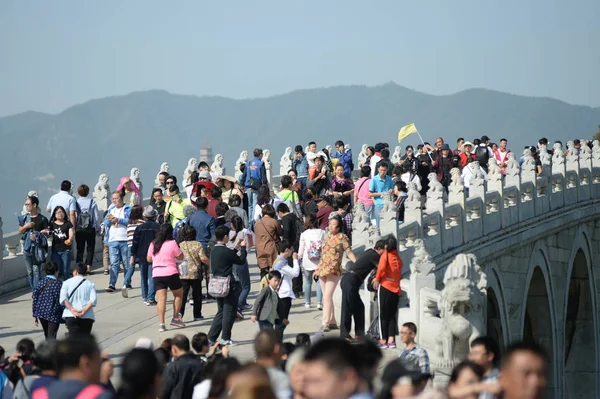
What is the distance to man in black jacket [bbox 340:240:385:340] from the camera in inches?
595

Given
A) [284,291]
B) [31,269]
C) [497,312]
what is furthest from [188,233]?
[497,312]

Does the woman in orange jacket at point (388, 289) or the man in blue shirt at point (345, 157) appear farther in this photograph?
the man in blue shirt at point (345, 157)

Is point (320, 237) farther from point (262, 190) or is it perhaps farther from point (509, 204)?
point (509, 204)

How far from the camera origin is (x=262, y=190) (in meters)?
20.5

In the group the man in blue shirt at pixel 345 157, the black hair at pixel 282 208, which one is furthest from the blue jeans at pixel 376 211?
the man in blue shirt at pixel 345 157

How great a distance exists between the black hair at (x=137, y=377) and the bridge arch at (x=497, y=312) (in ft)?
62.6

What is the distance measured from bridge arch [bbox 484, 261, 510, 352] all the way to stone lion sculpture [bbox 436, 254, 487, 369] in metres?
11.6

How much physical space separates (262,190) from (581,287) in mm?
18145

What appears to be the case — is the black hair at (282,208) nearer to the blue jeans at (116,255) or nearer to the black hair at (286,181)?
the black hair at (286,181)

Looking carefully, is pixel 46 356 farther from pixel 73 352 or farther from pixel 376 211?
pixel 376 211

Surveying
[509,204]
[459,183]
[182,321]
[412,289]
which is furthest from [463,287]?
[509,204]

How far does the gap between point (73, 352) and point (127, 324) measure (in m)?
9.23

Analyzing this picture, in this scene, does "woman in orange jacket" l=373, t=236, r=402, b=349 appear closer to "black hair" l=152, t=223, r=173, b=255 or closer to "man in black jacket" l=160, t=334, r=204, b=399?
"black hair" l=152, t=223, r=173, b=255

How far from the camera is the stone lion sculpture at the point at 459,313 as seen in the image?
1468cm
